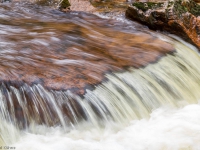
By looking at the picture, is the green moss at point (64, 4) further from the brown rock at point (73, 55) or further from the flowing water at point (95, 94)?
the flowing water at point (95, 94)

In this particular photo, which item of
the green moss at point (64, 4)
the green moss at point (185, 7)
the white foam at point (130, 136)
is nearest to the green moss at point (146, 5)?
the green moss at point (185, 7)

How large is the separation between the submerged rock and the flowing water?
1.31ft

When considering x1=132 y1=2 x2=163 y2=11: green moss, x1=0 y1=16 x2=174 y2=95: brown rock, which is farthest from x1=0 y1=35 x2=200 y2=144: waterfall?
x1=132 y1=2 x2=163 y2=11: green moss

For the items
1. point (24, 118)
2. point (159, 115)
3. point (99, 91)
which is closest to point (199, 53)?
point (159, 115)

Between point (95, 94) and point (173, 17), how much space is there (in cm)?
328

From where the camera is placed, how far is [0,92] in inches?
172

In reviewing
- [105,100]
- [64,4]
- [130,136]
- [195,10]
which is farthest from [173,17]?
[130,136]

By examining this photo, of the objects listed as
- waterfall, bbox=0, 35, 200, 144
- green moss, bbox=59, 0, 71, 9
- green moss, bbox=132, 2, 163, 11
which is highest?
green moss, bbox=132, 2, 163, 11

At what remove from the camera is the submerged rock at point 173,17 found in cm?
707

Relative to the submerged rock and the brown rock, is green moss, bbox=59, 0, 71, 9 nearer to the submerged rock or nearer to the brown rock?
the brown rock

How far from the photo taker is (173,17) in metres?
7.15

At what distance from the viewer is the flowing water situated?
4270 millimetres

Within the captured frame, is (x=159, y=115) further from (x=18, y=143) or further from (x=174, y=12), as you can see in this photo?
(x=174, y=12)

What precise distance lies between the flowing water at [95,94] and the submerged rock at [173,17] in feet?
1.31
